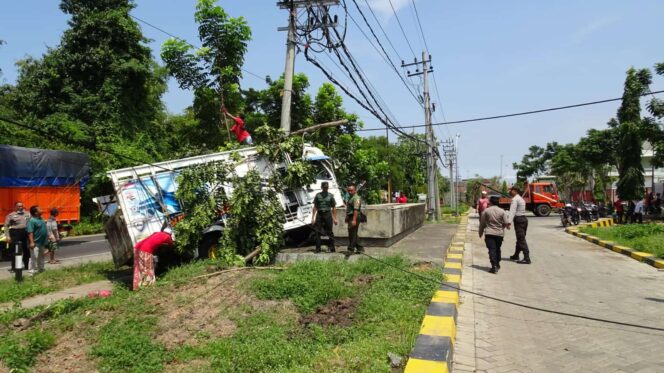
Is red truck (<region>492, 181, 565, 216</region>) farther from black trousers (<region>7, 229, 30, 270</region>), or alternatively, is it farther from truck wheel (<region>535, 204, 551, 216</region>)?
black trousers (<region>7, 229, 30, 270</region>)

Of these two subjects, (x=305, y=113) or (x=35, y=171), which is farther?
(x=305, y=113)

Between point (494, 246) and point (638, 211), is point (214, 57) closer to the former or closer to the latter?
point (494, 246)

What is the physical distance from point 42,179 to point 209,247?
31.2ft

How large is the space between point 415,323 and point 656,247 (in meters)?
9.53

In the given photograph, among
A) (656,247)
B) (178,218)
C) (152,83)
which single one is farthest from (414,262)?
(152,83)

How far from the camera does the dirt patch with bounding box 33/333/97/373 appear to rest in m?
4.68

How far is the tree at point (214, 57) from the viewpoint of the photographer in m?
16.4

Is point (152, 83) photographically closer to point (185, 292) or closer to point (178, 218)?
point (178, 218)

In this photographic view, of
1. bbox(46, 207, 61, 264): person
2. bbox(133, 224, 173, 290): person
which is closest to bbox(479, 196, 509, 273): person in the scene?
bbox(133, 224, 173, 290): person

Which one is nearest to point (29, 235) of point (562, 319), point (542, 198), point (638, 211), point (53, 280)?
point (53, 280)

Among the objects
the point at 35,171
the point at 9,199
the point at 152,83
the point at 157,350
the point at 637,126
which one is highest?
the point at 152,83

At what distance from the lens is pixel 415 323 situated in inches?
210

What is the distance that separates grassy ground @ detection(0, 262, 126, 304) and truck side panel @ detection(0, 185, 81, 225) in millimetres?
4874

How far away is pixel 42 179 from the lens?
51.2ft
